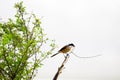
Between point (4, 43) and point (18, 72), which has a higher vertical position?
point (4, 43)

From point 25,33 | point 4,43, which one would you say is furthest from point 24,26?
point 4,43

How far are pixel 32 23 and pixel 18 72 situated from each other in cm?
436

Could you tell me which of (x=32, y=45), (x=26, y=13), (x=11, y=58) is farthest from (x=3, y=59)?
(x=26, y=13)

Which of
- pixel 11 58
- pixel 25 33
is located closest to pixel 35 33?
pixel 25 33

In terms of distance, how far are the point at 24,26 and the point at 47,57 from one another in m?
3.20

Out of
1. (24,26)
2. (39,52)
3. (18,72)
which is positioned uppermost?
(24,26)

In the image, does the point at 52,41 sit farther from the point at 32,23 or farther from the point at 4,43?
the point at 4,43

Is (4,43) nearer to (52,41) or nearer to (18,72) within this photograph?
(18,72)

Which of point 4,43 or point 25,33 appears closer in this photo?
point 4,43

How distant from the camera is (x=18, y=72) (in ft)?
78.4

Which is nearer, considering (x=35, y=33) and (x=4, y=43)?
(x=4, y=43)

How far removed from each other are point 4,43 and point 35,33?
9.75ft

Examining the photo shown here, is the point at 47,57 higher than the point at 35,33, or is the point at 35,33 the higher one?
the point at 35,33

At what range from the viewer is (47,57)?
25781 mm
